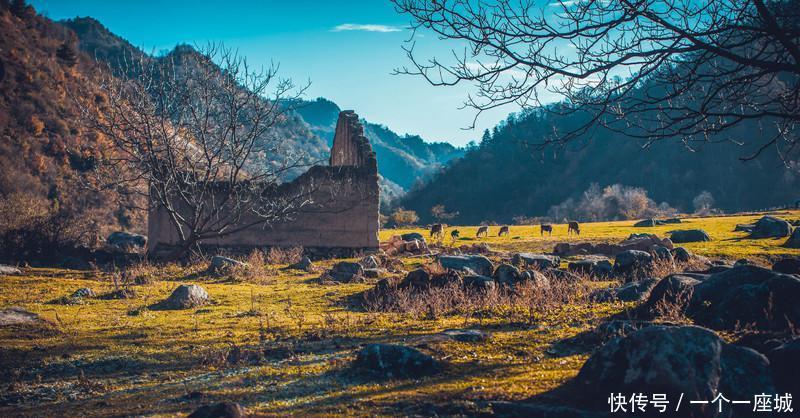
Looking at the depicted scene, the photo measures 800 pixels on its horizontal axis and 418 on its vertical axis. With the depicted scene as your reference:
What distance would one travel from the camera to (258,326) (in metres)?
7.64

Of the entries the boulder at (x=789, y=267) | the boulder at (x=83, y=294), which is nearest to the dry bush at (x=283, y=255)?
the boulder at (x=83, y=294)

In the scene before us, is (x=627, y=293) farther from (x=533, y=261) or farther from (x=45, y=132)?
(x=45, y=132)

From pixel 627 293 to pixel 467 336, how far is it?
4231 mm

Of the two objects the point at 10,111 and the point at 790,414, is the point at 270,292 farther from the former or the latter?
the point at 10,111

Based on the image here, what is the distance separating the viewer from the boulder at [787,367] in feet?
13.9

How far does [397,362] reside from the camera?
513 centimetres

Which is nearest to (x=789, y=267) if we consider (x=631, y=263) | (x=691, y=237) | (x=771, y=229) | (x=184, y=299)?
(x=631, y=263)

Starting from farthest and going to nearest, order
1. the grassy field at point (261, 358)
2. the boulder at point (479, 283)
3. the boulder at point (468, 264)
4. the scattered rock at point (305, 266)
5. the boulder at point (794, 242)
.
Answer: the boulder at point (794, 242), the scattered rock at point (305, 266), the boulder at point (468, 264), the boulder at point (479, 283), the grassy field at point (261, 358)

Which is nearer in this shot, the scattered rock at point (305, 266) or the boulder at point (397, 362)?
the boulder at point (397, 362)

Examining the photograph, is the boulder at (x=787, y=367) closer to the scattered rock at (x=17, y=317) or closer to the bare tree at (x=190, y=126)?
the scattered rock at (x=17, y=317)

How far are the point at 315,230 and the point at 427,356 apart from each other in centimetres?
1513

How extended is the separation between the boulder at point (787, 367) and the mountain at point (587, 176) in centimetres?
6888

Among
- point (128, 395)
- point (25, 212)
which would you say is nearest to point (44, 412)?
point (128, 395)

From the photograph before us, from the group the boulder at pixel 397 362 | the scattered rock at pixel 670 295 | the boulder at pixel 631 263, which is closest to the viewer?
the boulder at pixel 397 362
